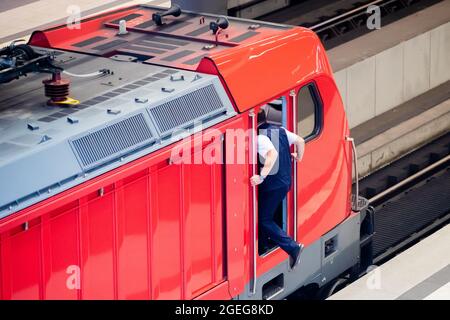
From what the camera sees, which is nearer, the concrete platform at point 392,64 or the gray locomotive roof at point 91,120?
the gray locomotive roof at point 91,120

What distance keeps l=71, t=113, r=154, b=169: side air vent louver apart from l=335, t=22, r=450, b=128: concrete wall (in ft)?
24.6

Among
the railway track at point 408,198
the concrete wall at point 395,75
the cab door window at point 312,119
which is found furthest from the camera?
the concrete wall at point 395,75

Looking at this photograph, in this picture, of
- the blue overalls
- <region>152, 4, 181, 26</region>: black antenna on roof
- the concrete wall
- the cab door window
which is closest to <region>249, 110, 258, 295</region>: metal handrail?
the blue overalls

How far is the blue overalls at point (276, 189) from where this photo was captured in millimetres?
10844

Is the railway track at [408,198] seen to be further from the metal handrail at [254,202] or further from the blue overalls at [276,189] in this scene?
the metal handrail at [254,202]

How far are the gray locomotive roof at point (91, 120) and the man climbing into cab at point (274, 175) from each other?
0.52m

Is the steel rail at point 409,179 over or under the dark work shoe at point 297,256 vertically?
under

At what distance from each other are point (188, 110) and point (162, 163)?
1.78ft

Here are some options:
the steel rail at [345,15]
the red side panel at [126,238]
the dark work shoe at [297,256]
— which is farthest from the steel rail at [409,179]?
the red side panel at [126,238]

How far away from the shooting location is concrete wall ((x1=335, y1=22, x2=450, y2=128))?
17.3 m

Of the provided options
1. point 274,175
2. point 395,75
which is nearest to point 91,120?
point 274,175

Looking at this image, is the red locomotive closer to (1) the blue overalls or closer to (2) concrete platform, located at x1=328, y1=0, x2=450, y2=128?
(1) the blue overalls

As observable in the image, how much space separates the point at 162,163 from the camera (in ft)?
32.1

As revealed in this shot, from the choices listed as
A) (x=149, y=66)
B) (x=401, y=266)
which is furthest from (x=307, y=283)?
(x=149, y=66)
